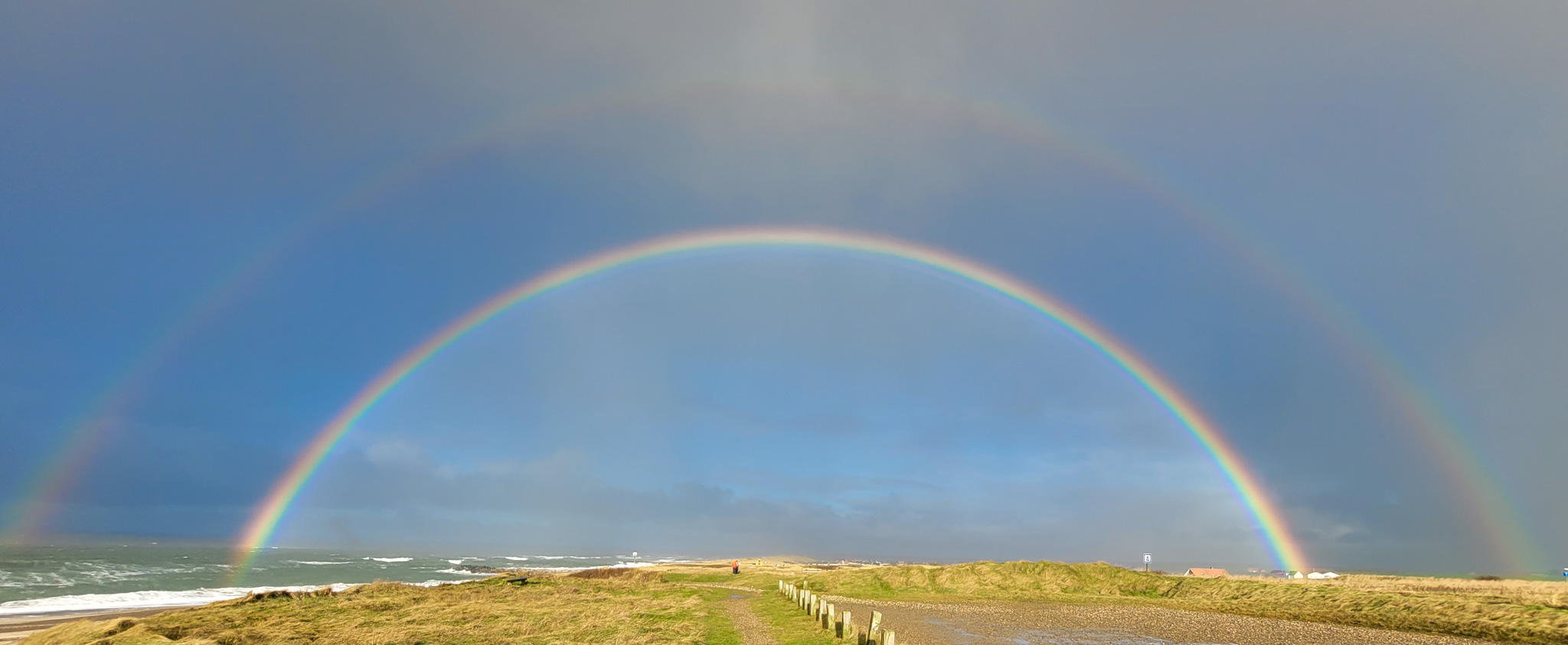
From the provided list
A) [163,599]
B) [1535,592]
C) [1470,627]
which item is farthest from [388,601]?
[1535,592]

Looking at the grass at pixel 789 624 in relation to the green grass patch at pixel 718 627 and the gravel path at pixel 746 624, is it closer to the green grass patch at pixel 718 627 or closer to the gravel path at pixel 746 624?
the gravel path at pixel 746 624

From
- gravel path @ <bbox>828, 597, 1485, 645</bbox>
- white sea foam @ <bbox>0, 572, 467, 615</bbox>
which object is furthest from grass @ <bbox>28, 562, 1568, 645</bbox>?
white sea foam @ <bbox>0, 572, 467, 615</bbox>

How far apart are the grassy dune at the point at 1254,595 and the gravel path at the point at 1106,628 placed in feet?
7.36

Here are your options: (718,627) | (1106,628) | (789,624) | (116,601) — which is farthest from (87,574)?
(1106,628)

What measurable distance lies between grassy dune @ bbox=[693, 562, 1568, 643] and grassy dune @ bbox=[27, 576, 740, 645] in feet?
71.8

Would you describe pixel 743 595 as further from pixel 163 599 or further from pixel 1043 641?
pixel 163 599

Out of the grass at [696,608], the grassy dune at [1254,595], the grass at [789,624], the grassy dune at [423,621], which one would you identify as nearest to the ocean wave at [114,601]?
the grassy dune at [423,621]

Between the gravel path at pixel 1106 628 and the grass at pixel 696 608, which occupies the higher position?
the grass at pixel 696 608

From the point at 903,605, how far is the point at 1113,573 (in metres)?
22.8

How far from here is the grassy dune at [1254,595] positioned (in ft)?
101

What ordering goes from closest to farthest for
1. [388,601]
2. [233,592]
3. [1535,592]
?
[388,601] < [1535,592] < [233,592]

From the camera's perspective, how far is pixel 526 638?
89.4ft

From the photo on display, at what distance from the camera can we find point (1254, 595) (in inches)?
1823

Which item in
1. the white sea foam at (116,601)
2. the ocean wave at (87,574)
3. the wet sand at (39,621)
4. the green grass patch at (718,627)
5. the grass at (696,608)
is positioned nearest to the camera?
the green grass patch at (718,627)
